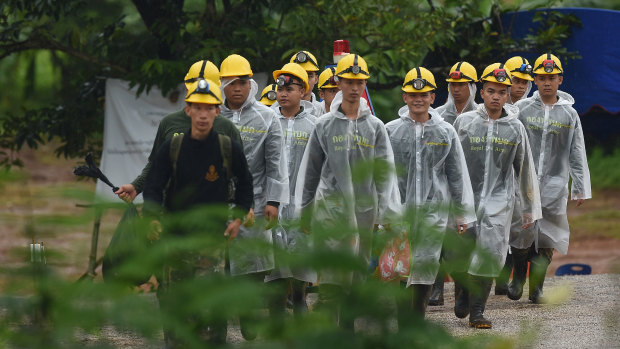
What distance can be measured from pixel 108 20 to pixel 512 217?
21.8 feet

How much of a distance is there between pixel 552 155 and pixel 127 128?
5134mm

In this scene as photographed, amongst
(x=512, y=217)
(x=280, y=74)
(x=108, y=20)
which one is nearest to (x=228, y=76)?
(x=280, y=74)

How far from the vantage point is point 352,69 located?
7.80 m

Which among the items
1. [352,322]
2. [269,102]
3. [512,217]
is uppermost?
[352,322]

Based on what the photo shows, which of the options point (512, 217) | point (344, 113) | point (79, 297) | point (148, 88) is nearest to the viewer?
point (79, 297)

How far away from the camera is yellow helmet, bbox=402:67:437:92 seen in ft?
29.2

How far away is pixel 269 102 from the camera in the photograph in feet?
35.0

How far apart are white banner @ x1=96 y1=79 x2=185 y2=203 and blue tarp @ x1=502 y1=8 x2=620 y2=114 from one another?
4.55 m

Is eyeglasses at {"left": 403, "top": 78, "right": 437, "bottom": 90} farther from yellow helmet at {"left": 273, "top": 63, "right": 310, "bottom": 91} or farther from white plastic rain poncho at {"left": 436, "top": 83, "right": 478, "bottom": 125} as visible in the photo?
white plastic rain poncho at {"left": 436, "top": 83, "right": 478, "bottom": 125}

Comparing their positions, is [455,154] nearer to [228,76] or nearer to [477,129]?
[477,129]

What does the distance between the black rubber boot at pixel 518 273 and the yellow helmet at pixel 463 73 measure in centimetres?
167

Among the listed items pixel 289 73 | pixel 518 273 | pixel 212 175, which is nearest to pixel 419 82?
pixel 289 73

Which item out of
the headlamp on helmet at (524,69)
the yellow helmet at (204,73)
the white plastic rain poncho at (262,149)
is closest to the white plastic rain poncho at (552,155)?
the headlamp on helmet at (524,69)

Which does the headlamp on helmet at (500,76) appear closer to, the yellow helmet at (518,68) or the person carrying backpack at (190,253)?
the yellow helmet at (518,68)
